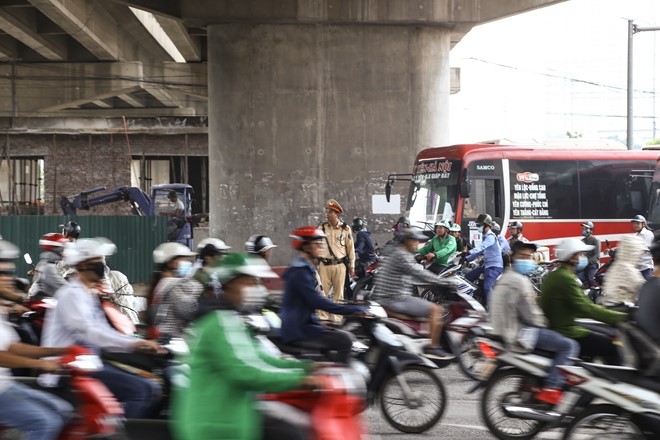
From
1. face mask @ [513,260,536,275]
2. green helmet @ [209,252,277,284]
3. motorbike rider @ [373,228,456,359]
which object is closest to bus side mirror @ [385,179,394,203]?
motorbike rider @ [373,228,456,359]

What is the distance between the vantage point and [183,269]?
9.81 metres

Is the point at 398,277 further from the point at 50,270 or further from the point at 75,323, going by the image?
→ the point at 75,323

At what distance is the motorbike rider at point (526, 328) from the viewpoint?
8.57 meters

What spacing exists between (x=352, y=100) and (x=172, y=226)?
9.24m

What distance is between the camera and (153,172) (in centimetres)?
6675

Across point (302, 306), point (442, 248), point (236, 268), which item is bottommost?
point (442, 248)

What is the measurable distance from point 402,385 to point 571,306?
161 cm

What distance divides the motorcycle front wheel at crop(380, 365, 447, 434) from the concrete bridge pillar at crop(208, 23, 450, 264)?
17015 millimetres

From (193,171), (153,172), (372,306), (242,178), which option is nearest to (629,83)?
(242,178)

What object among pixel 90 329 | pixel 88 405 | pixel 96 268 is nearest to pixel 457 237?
pixel 96 268

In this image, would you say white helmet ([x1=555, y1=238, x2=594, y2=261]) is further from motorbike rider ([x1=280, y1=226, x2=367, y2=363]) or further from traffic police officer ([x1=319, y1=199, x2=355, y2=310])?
traffic police officer ([x1=319, y1=199, x2=355, y2=310])

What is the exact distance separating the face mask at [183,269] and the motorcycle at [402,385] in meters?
1.01

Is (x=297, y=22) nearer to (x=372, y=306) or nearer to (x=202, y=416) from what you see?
(x=372, y=306)

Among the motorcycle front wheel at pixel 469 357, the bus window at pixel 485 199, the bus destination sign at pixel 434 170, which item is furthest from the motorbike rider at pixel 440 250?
the motorcycle front wheel at pixel 469 357
